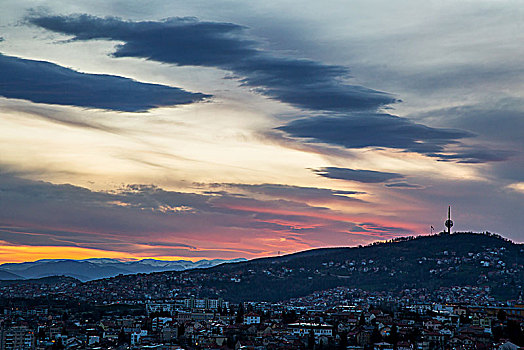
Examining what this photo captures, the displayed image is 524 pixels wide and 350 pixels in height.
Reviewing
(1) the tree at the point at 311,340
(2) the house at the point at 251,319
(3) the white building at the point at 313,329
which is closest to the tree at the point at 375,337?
(1) the tree at the point at 311,340

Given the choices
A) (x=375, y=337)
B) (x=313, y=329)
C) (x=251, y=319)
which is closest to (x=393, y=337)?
(x=375, y=337)

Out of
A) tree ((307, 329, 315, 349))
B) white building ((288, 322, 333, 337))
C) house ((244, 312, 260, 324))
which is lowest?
tree ((307, 329, 315, 349))

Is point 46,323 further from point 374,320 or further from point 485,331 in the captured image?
point 485,331

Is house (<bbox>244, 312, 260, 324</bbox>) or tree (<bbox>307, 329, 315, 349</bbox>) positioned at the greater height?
house (<bbox>244, 312, 260, 324</bbox>)

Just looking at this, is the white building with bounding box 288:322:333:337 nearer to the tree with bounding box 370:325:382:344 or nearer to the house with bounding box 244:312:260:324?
the tree with bounding box 370:325:382:344

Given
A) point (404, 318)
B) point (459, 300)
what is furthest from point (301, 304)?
point (404, 318)

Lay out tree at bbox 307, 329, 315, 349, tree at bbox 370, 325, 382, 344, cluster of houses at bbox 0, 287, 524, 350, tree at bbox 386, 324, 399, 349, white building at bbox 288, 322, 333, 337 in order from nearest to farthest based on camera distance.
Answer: tree at bbox 386, 324, 399, 349
tree at bbox 307, 329, 315, 349
cluster of houses at bbox 0, 287, 524, 350
tree at bbox 370, 325, 382, 344
white building at bbox 288, 322, 333, 337

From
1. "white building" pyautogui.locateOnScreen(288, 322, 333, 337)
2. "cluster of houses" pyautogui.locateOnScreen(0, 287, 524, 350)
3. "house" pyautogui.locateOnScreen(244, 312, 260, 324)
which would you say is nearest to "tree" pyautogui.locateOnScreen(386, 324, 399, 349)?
"cluster of houses" pyautogui.locateOnScreen(0, 287, 524, 350)

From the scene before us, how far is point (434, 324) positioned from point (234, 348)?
2589cm

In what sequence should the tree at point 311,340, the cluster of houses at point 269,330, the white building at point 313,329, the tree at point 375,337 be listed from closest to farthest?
the tree at point 311,340, the cluster of houses at point 269,330, the tree at point 375,337, the white building at point 313,329

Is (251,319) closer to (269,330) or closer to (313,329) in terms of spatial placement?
(269,330)

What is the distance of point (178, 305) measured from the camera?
531 ft

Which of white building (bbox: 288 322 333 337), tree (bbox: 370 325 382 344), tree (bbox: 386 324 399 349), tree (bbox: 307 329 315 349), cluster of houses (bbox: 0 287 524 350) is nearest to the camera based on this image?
tree (bbox: 386 324 399 349)

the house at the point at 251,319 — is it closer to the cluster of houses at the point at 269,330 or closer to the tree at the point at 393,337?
the cluster of houses at the point at 269,330
